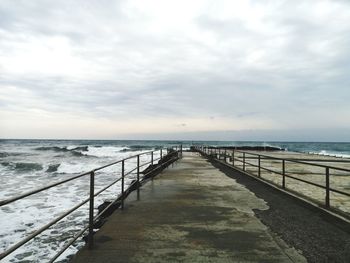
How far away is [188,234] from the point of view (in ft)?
17.4

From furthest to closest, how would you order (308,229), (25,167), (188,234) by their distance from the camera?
(25,167), (308,229), (188,234)

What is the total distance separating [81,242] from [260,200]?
14.3ft

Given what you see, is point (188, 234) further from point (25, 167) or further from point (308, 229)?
point (25, 167)

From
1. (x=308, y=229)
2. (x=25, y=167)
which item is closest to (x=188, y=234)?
(x=308, y=229)

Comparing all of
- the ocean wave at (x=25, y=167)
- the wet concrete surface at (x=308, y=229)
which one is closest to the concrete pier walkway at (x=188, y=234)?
the wet concrete surface at (x=308, y=229)

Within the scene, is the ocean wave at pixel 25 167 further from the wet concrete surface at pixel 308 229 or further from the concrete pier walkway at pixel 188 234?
the wet concrete surface at pixel 308 229

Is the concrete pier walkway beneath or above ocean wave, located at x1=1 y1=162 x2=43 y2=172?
above

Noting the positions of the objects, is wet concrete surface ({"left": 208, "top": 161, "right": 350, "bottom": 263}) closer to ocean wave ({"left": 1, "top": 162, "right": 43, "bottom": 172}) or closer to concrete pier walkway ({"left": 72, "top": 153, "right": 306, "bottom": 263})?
concrete pier walkway ({"left": 72, "top": 153, "right": 306, "bottom": 263})

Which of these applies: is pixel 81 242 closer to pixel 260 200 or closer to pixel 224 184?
pixel 260 200

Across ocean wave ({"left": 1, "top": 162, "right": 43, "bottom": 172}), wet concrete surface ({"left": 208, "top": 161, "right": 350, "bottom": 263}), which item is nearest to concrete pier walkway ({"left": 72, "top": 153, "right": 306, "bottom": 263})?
wet concrete surface ({"left": 208, "top": 161, "right": 350, "bottom": 263})

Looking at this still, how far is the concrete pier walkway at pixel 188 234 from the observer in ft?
14.2

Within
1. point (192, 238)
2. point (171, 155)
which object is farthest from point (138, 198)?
point (171, 155)

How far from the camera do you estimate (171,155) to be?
2422cm

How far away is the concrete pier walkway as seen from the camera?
434 centimetres
